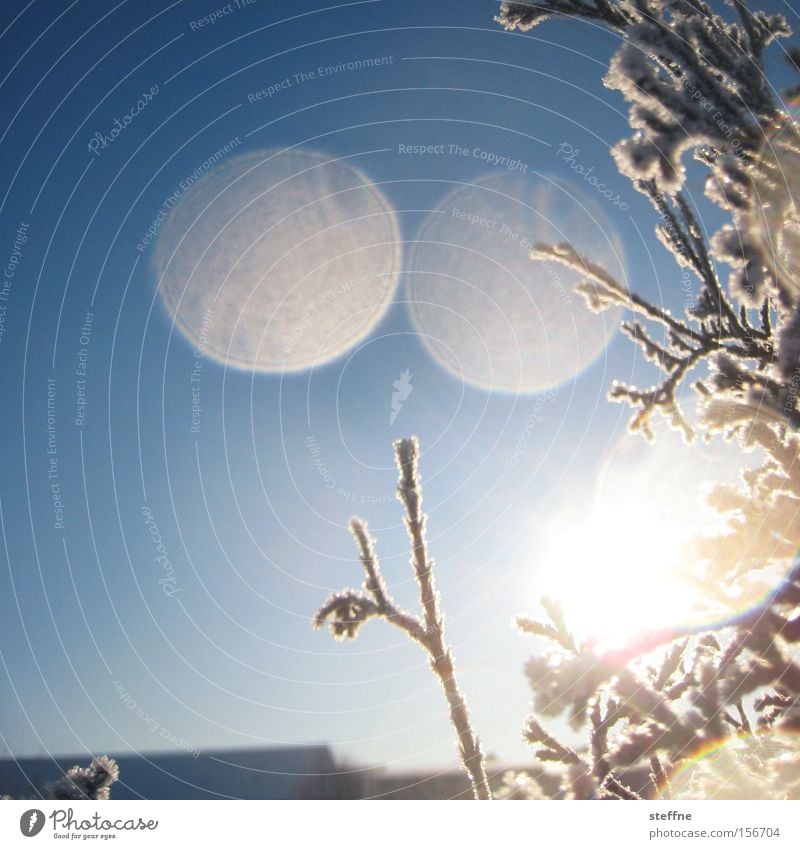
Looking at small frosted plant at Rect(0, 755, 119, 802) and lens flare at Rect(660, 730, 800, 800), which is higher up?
small frosted plant at Rect(0, 755, 119, 802)

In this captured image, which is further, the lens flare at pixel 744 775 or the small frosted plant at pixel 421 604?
the lens flare at pixel 744 775

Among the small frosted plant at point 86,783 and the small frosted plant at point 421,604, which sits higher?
the small frosted plant at point 421,604

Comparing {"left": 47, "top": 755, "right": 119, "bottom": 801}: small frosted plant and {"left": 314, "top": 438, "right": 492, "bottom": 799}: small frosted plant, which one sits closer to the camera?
{"left": 314, "top": 438, "right": 492, "bottom": 799}: small frosted plant

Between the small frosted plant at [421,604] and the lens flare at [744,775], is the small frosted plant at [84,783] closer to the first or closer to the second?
the small frosted plant at [421,604]

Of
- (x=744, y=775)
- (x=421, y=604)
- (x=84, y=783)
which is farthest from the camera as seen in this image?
(x=744, y=775)

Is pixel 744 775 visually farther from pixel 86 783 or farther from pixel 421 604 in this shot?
pixel 86 783

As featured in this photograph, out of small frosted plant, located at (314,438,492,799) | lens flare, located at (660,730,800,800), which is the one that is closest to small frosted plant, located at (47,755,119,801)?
small frosted plant, located at (314,438,492,799)

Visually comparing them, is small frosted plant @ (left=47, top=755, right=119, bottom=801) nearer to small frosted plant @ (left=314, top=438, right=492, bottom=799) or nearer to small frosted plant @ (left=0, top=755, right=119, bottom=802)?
small frosted plant @ (left=0, top=755, right=119, bottom=802)

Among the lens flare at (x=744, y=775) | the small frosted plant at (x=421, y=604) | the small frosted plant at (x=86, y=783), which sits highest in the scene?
the small frosted plant at (x=421, y=604)

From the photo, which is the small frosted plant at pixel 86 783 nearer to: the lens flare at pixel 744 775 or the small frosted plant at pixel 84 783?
the small frosted plant at pixel 84 783

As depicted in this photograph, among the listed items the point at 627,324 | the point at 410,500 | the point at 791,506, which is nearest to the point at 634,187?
the point at 627,324

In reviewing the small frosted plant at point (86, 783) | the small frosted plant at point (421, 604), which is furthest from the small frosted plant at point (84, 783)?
the small frosted plant at point (421, 604)

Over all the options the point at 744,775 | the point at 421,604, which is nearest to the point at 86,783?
the point at 421,604
